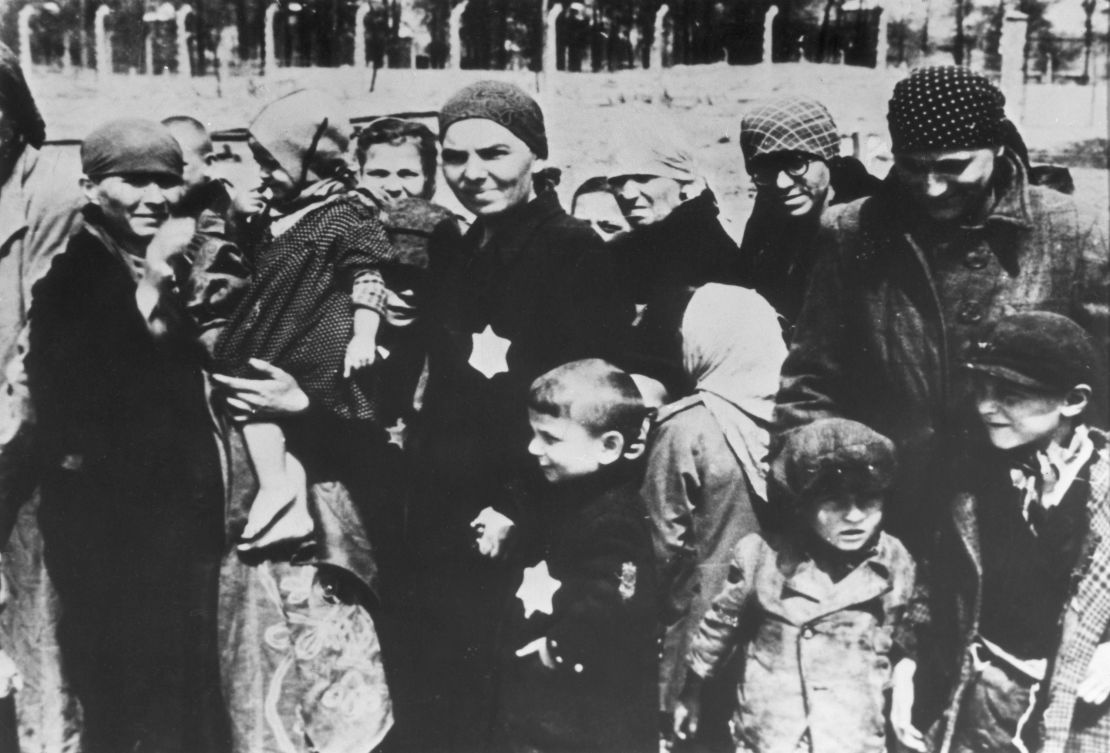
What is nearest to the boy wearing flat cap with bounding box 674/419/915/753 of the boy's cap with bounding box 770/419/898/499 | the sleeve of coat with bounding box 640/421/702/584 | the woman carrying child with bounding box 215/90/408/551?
the boy's cap with bounding box 770/419/898/499

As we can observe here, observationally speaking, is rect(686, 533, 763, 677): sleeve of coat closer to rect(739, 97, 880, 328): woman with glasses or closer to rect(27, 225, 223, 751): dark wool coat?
rect(739, 97, 880, 328): woman with glasses

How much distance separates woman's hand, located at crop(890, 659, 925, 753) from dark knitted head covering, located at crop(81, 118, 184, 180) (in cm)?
343

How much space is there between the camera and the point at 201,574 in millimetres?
4258

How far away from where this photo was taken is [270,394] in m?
4.17

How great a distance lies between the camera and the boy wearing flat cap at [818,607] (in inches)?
165

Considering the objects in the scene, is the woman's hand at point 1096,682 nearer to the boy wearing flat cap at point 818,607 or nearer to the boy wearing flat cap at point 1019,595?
the boy wearing flat cap at point 1019,595

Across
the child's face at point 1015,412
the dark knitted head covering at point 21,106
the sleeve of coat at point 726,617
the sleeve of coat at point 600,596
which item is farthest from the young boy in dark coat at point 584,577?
the dark knitted head covering at point 21,106

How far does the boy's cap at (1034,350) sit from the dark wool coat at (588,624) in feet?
4.83

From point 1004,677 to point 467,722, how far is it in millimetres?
2095

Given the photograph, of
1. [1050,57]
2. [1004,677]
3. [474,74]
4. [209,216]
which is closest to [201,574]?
[209,216]

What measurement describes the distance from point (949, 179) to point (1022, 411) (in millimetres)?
939

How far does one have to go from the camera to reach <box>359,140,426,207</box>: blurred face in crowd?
13.9 ft

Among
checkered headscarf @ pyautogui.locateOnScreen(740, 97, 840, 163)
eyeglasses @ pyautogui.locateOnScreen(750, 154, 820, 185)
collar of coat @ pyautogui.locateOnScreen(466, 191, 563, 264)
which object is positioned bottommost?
collar of coat @ pyautogui.locateOnScreen(466, 191, 563, 264)

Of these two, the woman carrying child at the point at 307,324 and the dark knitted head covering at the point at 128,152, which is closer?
the woman carrying child at the point at 307,324
